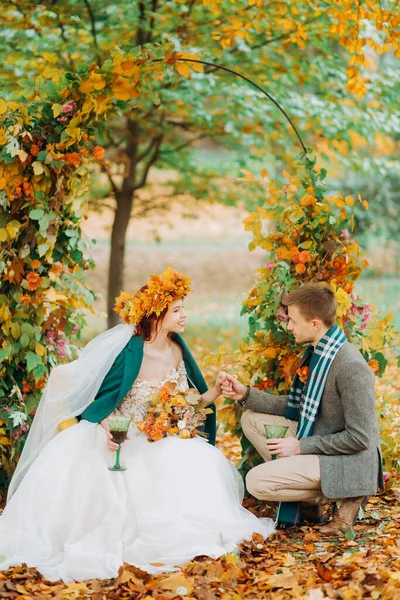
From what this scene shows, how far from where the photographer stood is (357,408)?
145 inches

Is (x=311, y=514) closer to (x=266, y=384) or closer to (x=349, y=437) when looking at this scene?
(x=349, y=437)

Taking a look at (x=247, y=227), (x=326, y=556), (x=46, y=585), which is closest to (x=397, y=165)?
(x=247, y=227)

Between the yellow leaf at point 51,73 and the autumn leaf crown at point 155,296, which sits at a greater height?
the yellow leaf at point 51,73

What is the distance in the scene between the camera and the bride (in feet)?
11.3

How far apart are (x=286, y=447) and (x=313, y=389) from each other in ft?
1.06

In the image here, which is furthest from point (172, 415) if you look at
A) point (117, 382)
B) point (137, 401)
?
point (117, 382)

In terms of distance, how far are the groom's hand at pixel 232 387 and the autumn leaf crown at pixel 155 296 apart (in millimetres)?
509

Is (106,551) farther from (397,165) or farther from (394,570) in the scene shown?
(397,165)

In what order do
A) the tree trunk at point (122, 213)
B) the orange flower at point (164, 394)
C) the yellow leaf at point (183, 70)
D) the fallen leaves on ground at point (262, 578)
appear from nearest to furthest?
the fallen leaves on ground at point (262, 578)
the orange flower at point (164, 394)
the yellow leaf at point (183, 70)
the tree trunk at point (122, 213)

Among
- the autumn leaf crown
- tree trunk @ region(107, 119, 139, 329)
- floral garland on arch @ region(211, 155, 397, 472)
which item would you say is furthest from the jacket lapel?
tree trunk @ region(107, 119, 139, 329)

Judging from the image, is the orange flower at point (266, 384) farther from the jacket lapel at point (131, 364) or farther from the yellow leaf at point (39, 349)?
the yellow leaf at point (39, 349)

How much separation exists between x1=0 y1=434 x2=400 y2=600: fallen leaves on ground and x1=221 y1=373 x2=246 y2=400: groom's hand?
77 centimetres

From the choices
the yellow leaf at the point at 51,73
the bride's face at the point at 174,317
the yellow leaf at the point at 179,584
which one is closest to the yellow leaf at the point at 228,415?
the bride's face at the point at 174,317

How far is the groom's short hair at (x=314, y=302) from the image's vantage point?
3.86 metres
